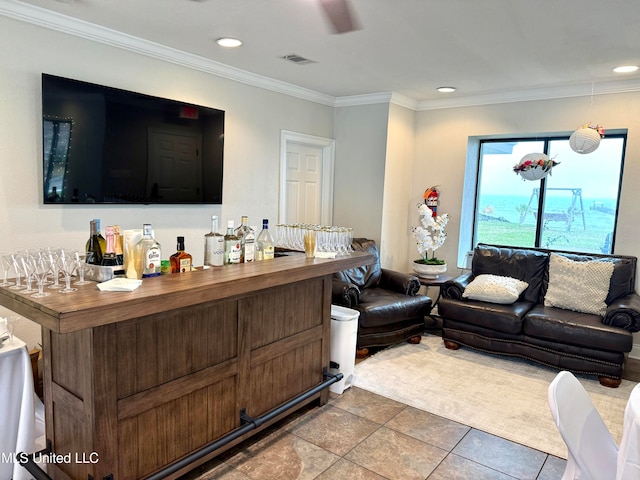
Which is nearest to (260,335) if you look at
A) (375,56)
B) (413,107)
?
(375,56)

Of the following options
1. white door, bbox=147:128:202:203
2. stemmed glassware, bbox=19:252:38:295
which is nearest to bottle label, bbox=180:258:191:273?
stemmed glassware, bbox=19:252:38:295

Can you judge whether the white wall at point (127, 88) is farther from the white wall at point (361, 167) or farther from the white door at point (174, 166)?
the white wall at point (361, 167)

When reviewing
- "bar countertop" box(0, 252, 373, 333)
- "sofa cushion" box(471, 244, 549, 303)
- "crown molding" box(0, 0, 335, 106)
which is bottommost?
"sofa cushion" box(471, 244, 549, 303)

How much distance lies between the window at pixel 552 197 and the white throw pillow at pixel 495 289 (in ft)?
3.01

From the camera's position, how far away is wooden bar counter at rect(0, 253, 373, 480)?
1.86 meters

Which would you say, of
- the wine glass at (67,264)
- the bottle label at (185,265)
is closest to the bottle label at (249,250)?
the bottle label at (185,265)

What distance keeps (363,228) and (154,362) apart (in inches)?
140

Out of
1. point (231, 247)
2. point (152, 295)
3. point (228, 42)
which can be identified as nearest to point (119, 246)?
point (152, 295)

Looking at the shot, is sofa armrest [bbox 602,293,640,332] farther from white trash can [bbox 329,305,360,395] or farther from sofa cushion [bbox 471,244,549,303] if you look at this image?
white trash can [bbox 329,305,360,395]

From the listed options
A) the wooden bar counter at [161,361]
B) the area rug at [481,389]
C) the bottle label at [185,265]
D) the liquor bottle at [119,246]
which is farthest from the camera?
the area rug at [481,389]

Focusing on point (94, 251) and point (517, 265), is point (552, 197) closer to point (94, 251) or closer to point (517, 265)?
point (517, 265)

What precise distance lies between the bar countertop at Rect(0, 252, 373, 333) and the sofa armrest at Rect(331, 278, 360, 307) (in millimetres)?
1315

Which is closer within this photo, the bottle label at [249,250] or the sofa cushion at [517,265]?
the bottle label at [249,250]

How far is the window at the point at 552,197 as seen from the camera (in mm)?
4750
